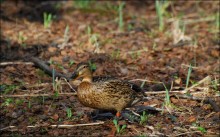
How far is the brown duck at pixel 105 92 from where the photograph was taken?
17.9ft

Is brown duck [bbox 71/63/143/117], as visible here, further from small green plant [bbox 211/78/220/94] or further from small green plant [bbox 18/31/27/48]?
small green plant [bbox 18/31/27/48]

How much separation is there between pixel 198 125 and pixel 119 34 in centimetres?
440

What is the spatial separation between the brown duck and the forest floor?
21 cm

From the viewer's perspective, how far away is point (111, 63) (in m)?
7.91

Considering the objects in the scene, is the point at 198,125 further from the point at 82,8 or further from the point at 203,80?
the point at 82,8

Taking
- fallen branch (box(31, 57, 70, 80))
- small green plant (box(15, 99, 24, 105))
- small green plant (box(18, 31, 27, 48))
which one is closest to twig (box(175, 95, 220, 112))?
fallen branch (box(31, 57, 70, 80))

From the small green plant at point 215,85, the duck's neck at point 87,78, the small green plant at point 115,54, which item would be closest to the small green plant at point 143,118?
the duck's neck at point 87,78

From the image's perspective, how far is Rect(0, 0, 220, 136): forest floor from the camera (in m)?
5.64

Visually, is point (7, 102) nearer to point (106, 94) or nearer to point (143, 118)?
point (106, 94)

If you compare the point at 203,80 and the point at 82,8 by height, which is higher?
the point at 82,8

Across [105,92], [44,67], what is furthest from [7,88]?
[105,92]

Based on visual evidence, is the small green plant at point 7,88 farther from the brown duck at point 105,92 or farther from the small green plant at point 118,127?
the small green plant at point 118,127

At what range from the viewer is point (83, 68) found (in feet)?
18.9

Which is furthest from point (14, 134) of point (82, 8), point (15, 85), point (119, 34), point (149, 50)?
point (82, 8)
